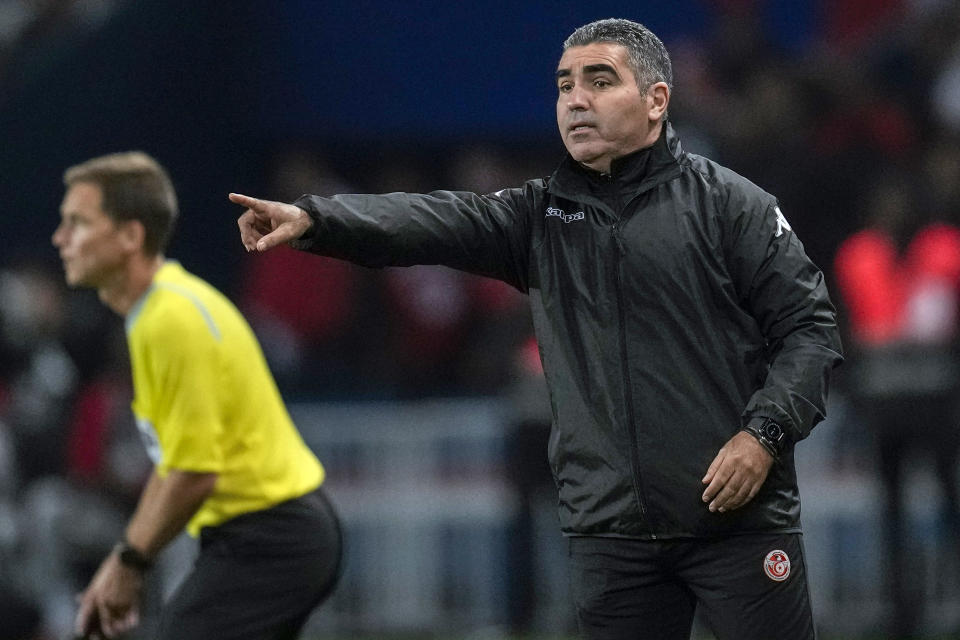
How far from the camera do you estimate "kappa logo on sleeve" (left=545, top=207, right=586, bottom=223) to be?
468cm

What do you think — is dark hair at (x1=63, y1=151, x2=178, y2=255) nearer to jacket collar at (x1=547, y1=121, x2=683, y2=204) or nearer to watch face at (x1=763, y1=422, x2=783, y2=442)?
jacket collar at (x1=547, y1=121, x2=683, y2=204)

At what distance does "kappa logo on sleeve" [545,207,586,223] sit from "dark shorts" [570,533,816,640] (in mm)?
895

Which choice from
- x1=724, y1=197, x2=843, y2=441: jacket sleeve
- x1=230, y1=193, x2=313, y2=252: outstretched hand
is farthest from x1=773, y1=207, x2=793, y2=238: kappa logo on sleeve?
x1=230, y1=193, x2=313, y2=252: outstretched hand

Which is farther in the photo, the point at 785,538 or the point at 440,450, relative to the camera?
the point at 440,450

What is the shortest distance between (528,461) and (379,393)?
1663 millimetres

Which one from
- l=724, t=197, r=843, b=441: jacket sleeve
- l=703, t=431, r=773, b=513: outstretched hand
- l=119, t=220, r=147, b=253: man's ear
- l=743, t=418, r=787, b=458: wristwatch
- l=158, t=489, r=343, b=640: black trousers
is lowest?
l=158, t=489, r=343, b=640: black trousers

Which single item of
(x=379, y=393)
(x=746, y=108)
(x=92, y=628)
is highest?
(x=746, y=108)

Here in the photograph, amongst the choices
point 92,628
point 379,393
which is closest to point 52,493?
point 379,393

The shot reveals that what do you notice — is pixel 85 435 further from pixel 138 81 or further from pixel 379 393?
pixel 138 81

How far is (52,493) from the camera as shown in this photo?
33.5 feet

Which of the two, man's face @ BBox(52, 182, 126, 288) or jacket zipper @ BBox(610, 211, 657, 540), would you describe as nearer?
jacket zipper @ BBox(610, 211, 657, 540)

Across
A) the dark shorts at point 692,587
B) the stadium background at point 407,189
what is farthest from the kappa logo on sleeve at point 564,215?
the stadium background at point 407,189

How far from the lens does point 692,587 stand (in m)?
4.62

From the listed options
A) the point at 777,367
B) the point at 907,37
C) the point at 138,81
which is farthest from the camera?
the point at 138,81
